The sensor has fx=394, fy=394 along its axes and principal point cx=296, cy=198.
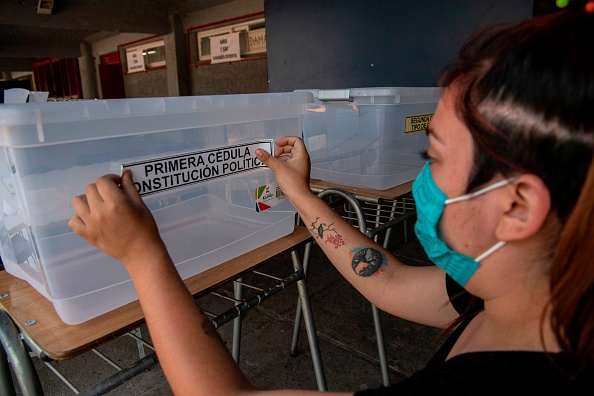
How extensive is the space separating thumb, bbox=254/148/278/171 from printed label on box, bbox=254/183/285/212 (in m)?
0.06

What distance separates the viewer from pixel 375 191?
1.72m

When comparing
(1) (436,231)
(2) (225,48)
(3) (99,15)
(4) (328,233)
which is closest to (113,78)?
(3) (99,15)

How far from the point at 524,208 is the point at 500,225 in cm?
5

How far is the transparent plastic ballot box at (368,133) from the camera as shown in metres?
1.64

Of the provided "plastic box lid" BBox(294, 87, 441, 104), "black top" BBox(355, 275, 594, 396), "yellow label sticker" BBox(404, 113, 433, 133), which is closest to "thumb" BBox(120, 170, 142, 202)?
"black top" BBox(355, 275, 594, 396)

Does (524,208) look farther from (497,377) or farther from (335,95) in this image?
(335,95)

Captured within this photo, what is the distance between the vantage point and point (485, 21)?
2457mm

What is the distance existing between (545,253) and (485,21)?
2.38m

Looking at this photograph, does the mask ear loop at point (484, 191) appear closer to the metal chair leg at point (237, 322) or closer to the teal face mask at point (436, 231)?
the teal face mask at point (436, 231)

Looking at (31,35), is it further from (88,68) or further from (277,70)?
(277,70)

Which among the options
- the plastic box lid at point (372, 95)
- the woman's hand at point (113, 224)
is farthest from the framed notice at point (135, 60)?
the woman's hand at point (113, 224)

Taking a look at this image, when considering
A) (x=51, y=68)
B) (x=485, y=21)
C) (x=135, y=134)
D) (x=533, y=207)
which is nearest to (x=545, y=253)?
(x=533, y=207)

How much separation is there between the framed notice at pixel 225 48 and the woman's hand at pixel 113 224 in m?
6.53

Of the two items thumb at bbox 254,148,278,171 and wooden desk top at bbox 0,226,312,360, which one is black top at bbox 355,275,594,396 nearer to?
wooden desk top at bbox 0,226,312,360
